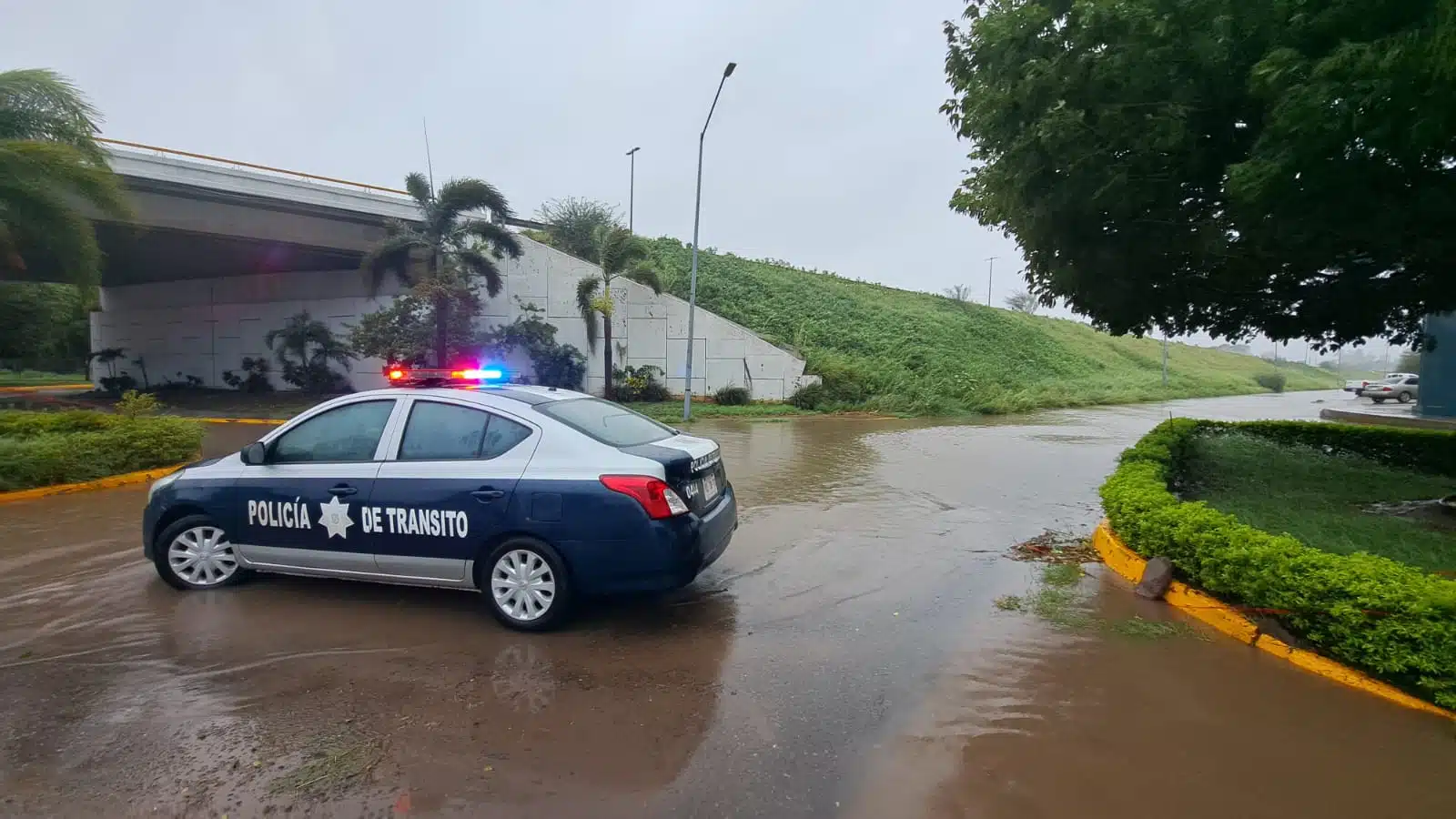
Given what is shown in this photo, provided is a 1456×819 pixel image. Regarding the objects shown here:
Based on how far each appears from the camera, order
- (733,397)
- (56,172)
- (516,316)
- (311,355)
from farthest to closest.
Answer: (311,355) < (516,316) < (733,397) < (56,172)

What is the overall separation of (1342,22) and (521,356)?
70.0ft

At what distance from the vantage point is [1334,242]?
295 inches

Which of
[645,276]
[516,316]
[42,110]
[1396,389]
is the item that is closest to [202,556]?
[42,110]

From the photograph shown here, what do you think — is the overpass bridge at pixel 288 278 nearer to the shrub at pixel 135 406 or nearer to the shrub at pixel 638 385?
the shrub at pixel 638 385

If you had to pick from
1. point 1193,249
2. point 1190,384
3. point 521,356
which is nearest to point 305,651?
point 1193,249

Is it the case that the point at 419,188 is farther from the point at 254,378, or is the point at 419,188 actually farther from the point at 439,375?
the point at 439,375

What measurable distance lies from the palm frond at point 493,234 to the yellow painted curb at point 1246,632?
61.9 ft

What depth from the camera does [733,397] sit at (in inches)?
976

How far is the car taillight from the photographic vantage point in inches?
184

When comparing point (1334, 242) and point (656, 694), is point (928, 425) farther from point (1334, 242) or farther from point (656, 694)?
point (656, 694)

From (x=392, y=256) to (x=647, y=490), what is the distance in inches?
773

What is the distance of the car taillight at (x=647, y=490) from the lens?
15.3ft

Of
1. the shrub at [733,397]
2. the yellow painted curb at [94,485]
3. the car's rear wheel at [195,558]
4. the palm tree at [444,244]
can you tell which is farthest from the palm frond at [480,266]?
the car's rear wheel at [195,558]

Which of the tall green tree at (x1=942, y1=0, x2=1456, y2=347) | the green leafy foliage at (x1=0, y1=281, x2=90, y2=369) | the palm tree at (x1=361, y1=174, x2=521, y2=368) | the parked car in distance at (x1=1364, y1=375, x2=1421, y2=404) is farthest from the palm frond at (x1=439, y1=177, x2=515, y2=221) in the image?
the parked car in distance at (x1=1364, y1=375, x2=1421, y2=404)
